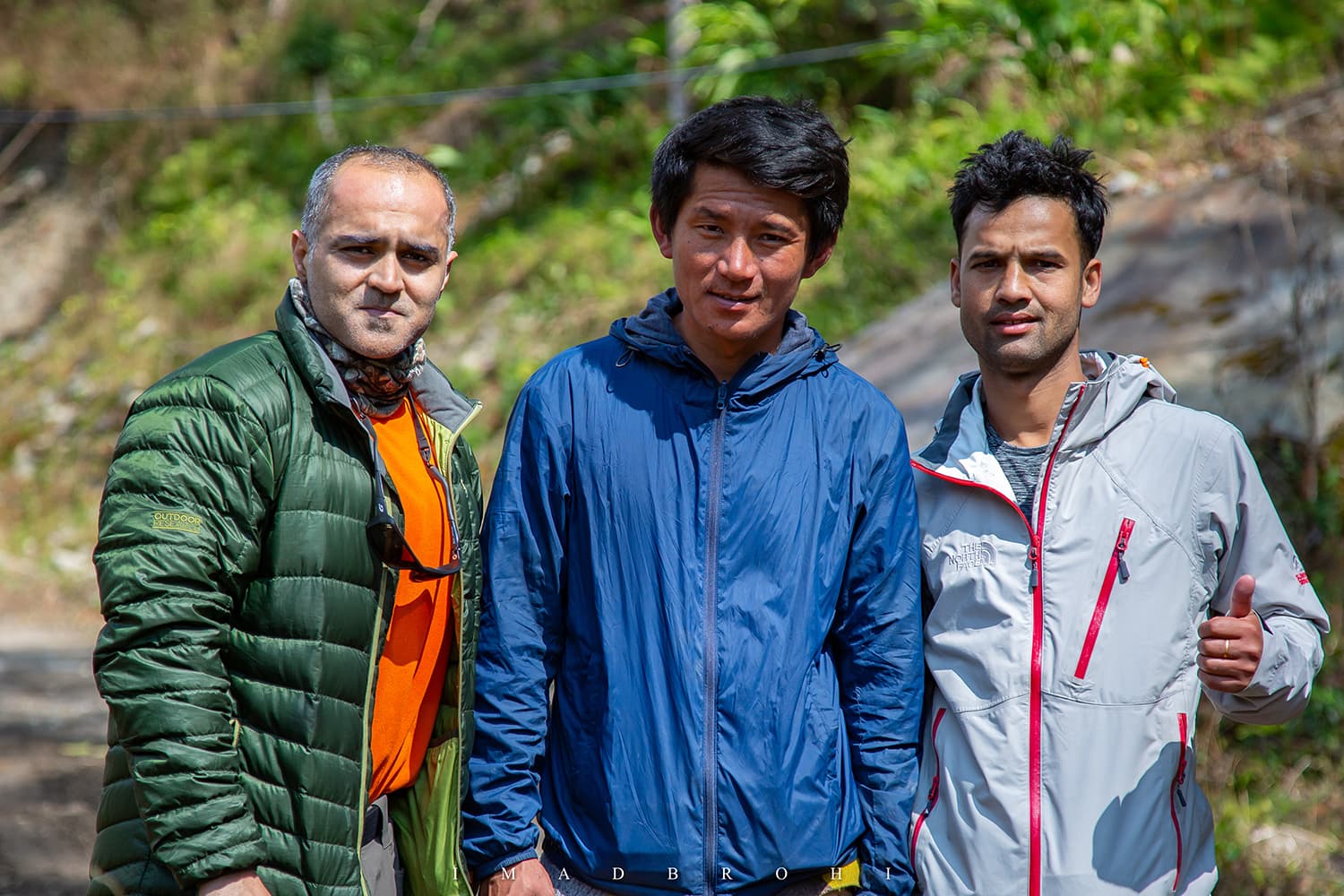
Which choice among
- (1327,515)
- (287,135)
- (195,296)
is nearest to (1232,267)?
(1327,515)

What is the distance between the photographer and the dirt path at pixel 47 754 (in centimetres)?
554

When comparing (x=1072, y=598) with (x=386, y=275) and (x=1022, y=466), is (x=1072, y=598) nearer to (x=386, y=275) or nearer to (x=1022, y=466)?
(x=1022, y=466)

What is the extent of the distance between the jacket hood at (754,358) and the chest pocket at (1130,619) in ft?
2.54

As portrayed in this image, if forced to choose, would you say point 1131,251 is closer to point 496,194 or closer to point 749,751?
point 749,751

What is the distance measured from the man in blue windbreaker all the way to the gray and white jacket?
0.14 m

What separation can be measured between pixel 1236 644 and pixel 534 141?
12254mm

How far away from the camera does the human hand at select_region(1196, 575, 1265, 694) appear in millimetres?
2559

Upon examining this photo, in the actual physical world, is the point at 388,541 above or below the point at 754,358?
below

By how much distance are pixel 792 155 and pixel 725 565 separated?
3.01ft

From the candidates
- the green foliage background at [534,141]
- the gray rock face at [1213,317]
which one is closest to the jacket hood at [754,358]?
the green foliage background at [534,141]

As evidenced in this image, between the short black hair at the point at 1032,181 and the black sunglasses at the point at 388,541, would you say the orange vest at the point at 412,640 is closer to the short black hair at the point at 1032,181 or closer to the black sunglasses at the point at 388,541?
the black sunglasses at the point at 388,541

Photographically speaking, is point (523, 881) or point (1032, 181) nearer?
point (523, 881)

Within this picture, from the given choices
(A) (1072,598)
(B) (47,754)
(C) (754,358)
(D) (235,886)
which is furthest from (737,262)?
(B) (47,754)

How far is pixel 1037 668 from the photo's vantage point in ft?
8.86
